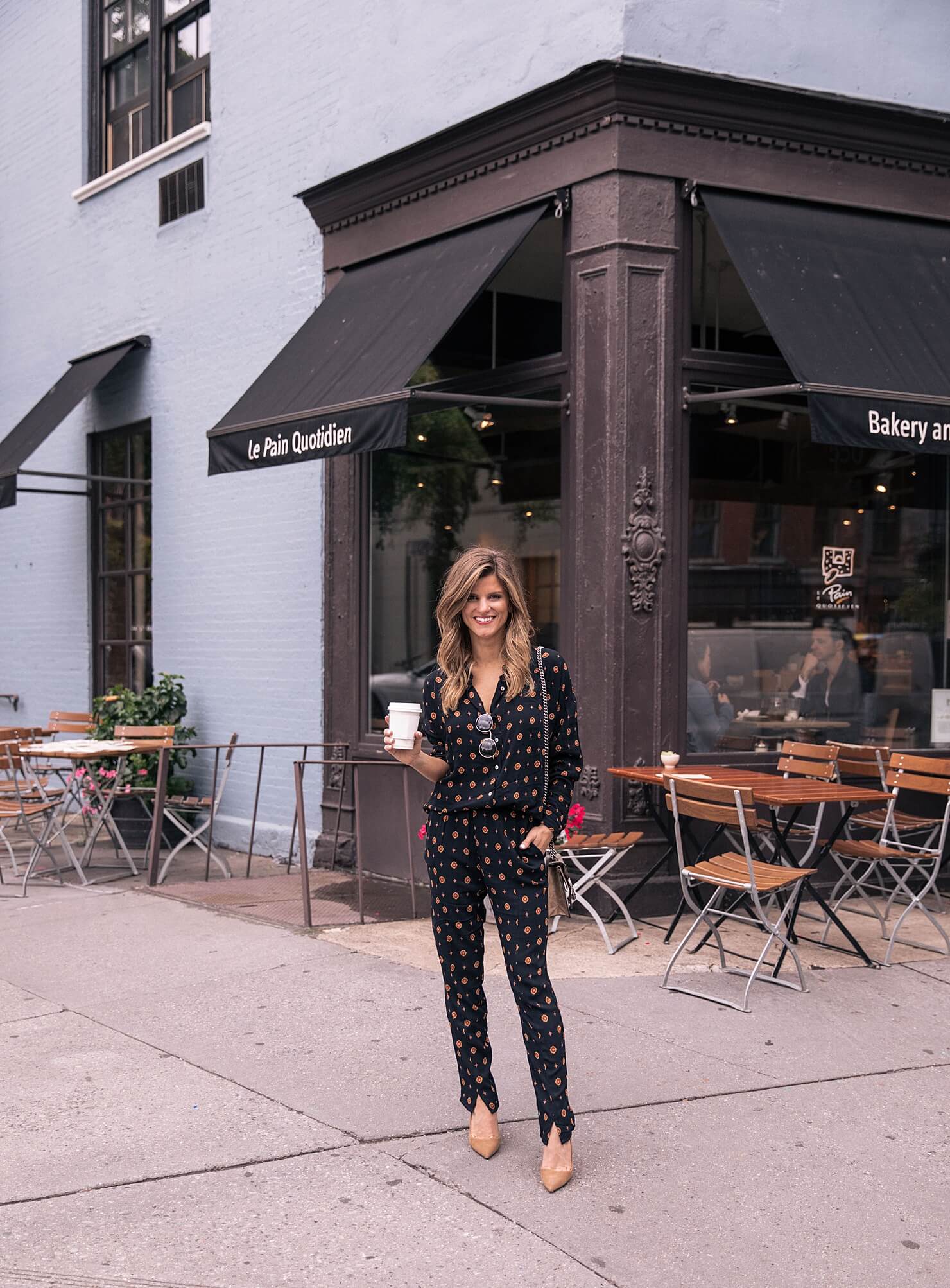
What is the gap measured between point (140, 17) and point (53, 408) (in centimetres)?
367

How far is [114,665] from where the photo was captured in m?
13.1

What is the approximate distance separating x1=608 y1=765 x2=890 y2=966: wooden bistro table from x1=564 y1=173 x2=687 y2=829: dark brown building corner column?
23cm

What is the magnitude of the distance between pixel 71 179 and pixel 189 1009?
10.1 m

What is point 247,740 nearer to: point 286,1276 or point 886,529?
point 886,529

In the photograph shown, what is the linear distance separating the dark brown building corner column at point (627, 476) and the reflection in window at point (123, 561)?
5528 millimetres

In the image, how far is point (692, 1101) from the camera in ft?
16.4

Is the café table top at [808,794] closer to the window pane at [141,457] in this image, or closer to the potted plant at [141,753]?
the potted plant at [141,753]

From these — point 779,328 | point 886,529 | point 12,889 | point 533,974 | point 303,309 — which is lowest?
point 12,889

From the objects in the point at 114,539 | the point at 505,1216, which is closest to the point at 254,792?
the point at 114,539

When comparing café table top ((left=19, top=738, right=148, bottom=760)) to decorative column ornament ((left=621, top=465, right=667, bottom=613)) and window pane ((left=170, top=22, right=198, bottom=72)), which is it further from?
window pane ((left=170, top=22, right=198, bottom=72))

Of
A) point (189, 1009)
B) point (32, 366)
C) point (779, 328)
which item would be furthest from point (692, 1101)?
point (32, 366)

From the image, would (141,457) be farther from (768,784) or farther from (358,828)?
(768,784)

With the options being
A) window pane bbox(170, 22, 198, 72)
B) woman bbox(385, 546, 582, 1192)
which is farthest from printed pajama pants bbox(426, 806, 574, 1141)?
window pane bbox(170, 22, 198, 72)

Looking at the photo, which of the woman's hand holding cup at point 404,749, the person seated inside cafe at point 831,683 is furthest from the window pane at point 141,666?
the woman's hand holding cup at point 404,749
